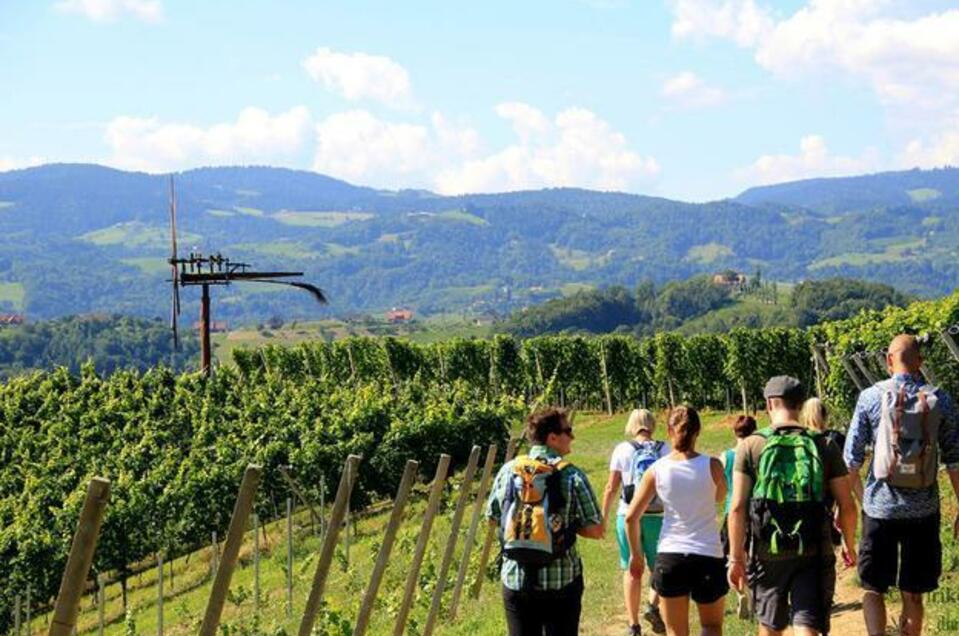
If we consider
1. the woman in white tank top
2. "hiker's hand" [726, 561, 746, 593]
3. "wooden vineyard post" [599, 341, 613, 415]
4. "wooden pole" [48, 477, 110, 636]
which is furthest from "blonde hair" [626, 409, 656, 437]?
"wooden vineyard post" [599, 341, 613, 415]

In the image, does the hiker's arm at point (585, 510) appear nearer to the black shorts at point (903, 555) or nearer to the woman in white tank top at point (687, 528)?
the woman in white tank top at point (687, 528)

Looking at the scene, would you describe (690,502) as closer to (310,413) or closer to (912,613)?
(912,613)

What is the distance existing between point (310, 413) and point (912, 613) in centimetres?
2378

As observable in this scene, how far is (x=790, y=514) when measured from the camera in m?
6.36

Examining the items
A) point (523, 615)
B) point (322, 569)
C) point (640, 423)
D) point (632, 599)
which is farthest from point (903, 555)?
point (322, 569)

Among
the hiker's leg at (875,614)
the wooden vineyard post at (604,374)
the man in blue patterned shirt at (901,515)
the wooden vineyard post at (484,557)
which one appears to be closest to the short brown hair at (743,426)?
the man in blue patterned shirt at (901,515)

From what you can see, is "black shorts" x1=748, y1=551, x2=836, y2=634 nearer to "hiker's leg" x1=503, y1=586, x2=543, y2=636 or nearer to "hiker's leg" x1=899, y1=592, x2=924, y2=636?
"hiker's leg" x1=899, y1=592, x2=924, y2=636

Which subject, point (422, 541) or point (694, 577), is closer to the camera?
point (694, 577)

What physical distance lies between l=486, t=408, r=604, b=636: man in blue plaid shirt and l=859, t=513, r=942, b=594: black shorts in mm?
1768

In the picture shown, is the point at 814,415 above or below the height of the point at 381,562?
above

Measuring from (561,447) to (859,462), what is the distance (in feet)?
6.22

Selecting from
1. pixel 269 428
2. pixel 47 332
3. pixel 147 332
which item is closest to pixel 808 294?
pixel 147 332

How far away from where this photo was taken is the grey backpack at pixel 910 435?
6938mm

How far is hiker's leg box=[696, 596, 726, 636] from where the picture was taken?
22.8ft
